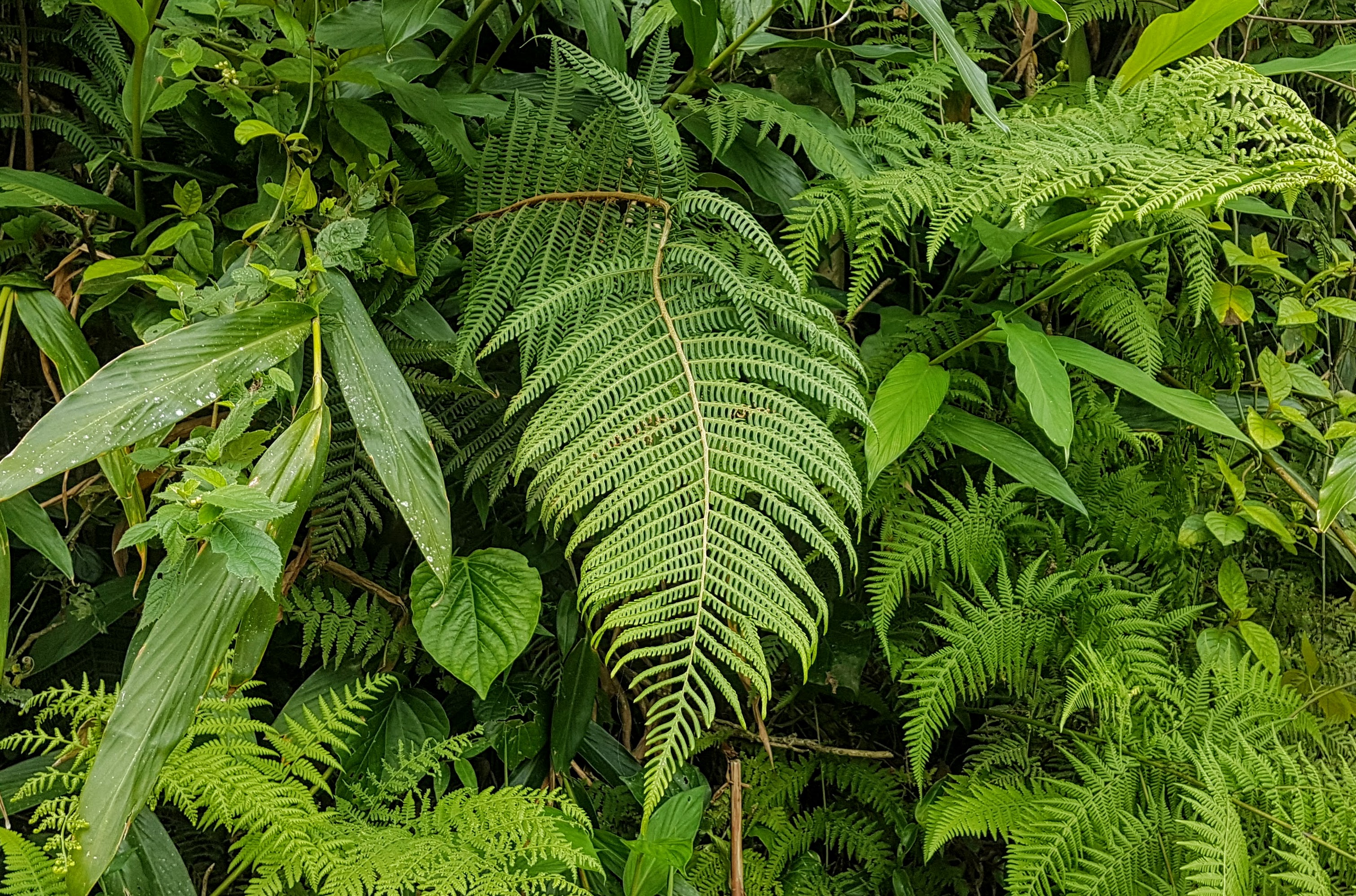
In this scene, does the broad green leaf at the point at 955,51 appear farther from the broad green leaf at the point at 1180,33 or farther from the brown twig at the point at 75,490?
the brown twig at the point at 75,490

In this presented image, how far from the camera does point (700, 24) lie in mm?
947

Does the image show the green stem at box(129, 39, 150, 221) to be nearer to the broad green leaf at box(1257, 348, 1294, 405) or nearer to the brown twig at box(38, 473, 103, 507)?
the brown twig at box(38, 473, 103, 507)

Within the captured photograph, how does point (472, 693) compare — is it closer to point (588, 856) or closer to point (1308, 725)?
point (588, 856)

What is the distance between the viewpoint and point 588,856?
2.71ft

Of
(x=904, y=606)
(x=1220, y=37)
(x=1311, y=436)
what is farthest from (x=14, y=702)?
(x=1220, y=37)

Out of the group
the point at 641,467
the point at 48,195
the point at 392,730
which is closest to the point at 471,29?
the point at 48,195

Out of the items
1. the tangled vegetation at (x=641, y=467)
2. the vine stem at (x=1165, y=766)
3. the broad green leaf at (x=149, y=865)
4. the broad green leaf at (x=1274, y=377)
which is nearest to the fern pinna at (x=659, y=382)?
the tangled vegetation at (x=641, y=467)

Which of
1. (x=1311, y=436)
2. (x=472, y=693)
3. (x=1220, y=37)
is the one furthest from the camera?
(x=1220, y=37)

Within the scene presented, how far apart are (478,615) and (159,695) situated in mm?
289

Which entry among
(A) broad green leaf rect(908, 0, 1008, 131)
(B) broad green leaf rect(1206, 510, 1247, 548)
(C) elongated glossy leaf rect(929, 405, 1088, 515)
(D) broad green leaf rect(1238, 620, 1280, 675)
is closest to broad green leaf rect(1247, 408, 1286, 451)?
(B) broad green leaf rect(1206, 510, 1247, 548)

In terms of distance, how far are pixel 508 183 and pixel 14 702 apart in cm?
79

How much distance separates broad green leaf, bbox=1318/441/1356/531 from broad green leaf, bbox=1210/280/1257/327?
0.82ft

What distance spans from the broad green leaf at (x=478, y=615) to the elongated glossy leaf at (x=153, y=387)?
0.27m

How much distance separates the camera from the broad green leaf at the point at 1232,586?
3.94 feet
